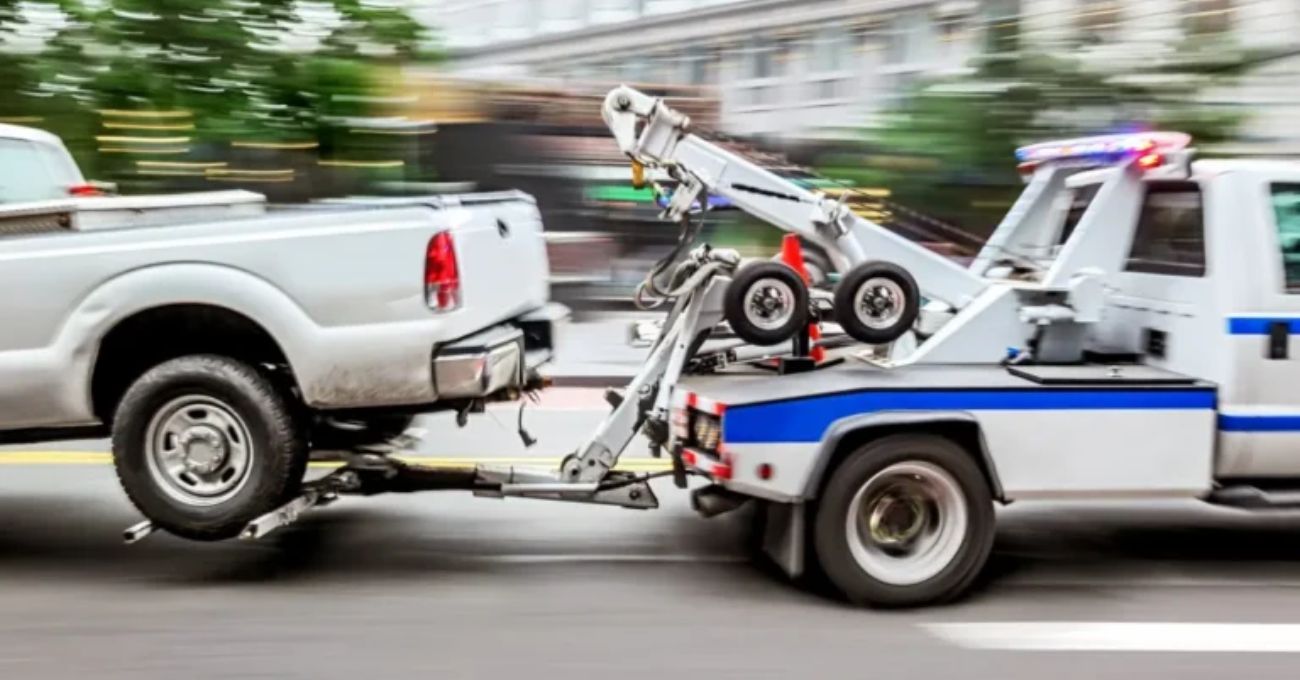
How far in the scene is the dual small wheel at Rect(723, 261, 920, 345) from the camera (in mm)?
5754

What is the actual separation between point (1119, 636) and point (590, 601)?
2216 mm

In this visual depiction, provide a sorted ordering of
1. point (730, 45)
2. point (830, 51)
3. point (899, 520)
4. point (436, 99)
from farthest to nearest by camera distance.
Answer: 1. point (730, 45)
2. point (830, 51)
3. point (436, 99)
4. point (899, 520)

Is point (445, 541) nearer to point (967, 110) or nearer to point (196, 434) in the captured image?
point (196, 434)

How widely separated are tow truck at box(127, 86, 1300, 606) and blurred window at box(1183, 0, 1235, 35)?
36.1 ft

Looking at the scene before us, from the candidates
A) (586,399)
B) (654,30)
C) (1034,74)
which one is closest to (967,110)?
(1034,74)

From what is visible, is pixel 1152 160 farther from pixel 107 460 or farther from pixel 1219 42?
pixel 1219 42

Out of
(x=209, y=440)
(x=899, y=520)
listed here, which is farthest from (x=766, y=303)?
(x=209, y=440)

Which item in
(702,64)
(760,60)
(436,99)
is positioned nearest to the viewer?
(436,99)

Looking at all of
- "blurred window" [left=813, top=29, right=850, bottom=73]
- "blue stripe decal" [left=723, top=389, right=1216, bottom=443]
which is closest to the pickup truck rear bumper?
"blue stripe decal" [left=723, top=389, right=1216, bottom=443]

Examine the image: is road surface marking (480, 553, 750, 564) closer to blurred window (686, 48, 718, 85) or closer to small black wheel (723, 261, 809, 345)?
small black wheel (723, 261, 809, 345)

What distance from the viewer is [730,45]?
101 feet

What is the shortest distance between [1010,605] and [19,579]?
450cm

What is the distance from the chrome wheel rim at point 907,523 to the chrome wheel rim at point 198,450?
269 cm

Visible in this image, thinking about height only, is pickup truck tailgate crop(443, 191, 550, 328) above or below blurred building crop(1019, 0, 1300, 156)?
below
